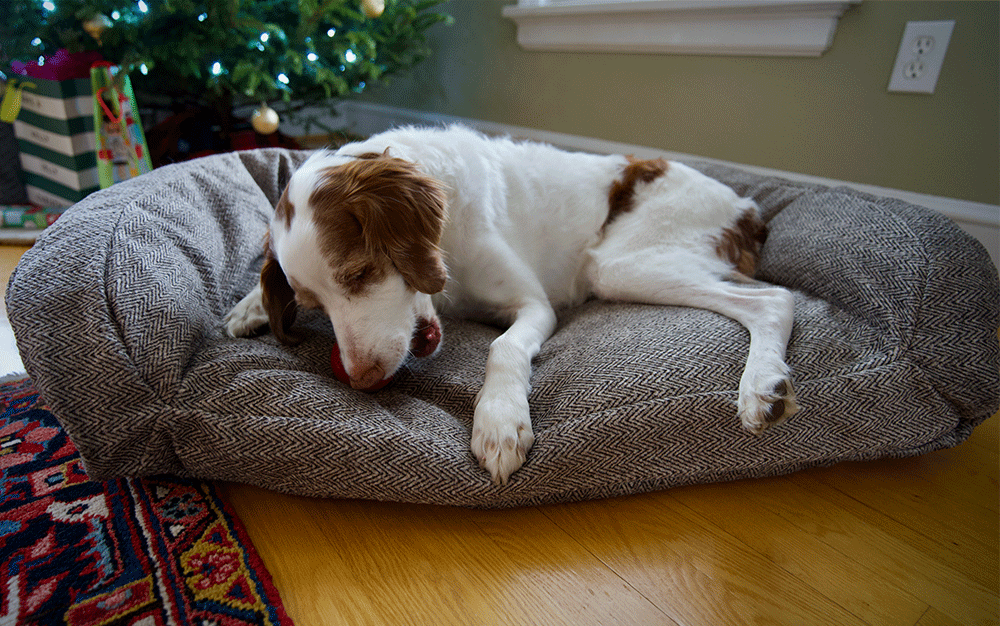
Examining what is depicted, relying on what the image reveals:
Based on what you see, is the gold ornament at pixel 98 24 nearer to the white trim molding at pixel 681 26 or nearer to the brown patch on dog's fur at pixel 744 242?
the white trim molding at pixel 681 26

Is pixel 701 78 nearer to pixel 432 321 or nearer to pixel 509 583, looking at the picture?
pixel 432 321

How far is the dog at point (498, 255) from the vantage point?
53.6 inches

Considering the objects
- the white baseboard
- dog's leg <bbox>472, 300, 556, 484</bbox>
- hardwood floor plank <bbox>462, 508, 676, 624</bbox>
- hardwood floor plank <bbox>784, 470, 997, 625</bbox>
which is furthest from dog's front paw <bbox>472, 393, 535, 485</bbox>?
the white baseboard

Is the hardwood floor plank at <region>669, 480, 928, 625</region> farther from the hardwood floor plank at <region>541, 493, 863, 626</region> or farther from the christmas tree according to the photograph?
the christmas tree

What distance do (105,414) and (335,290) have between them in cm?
55

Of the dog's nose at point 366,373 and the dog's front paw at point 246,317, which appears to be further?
the dog's front paw at point 246,317

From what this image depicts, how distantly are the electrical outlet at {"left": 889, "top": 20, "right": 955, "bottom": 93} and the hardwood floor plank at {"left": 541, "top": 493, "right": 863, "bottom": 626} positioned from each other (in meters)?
2.20

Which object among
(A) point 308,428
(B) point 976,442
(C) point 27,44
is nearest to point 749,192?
(B) point 976,442

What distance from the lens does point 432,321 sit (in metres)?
1.57

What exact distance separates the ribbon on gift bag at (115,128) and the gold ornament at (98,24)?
0.16m

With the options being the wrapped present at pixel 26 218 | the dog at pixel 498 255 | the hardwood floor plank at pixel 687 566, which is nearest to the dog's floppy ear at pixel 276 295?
the dog at pixel 498 255

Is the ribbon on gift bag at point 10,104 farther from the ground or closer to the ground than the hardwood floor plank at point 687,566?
farther from the ground

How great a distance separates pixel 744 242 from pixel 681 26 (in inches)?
64.8

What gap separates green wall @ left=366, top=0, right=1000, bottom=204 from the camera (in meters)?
2.27
